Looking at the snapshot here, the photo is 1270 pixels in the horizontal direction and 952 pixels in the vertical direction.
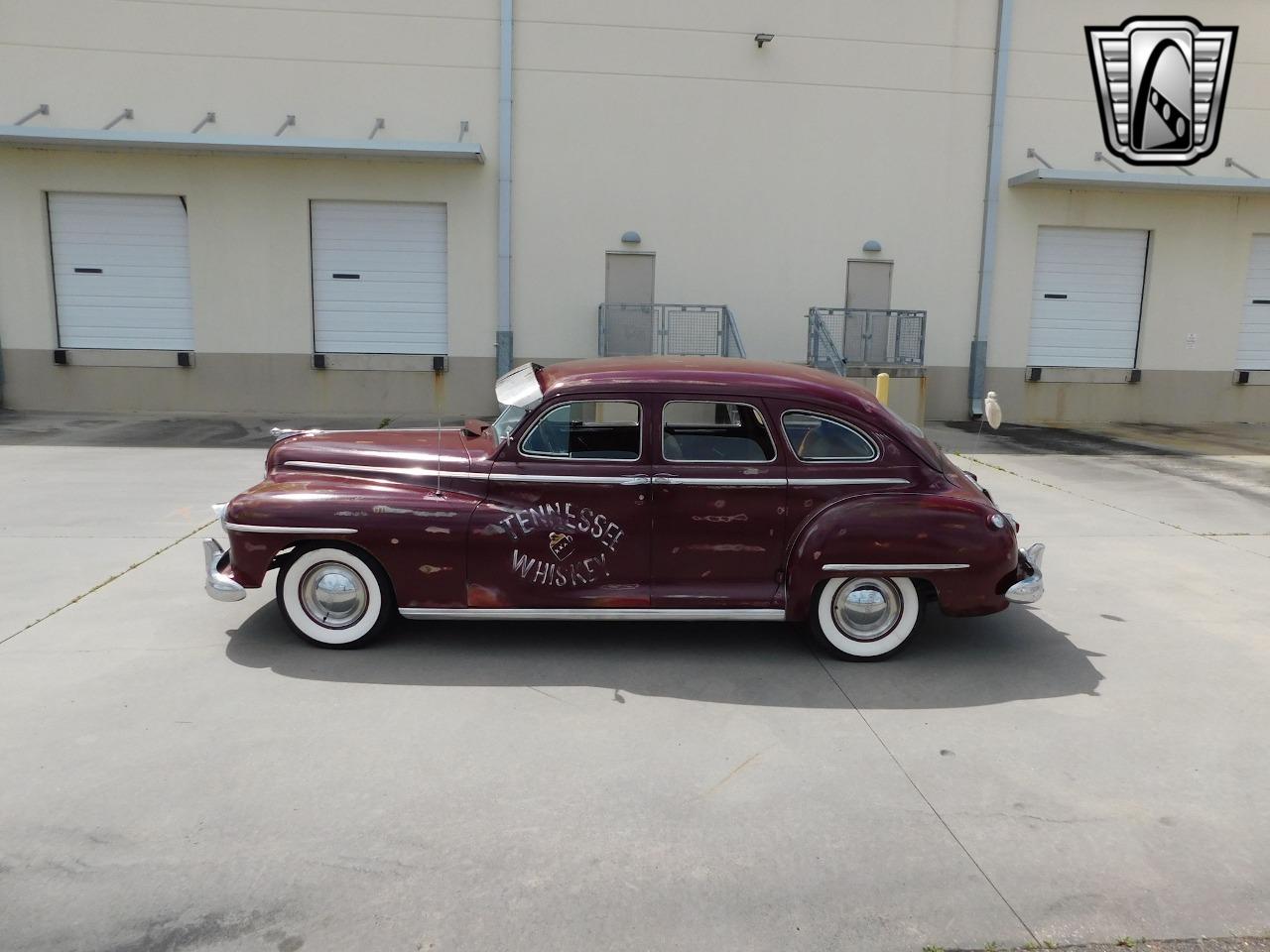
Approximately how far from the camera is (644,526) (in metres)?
4.91

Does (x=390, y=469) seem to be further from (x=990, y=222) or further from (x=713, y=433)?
(x=990, y=222)

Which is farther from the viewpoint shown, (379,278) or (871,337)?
(379,278)

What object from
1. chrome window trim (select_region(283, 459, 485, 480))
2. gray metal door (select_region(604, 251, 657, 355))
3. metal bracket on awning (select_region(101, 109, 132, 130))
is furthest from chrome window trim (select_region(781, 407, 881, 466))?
metal bracket on awning (select_region(101, 109, 132, 130))

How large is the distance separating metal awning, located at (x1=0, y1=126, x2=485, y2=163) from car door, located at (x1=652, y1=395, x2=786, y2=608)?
11.3 m

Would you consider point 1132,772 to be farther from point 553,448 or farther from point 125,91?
point 125,91

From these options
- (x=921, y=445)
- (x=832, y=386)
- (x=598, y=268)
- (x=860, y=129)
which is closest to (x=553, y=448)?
(x=832, y=386)

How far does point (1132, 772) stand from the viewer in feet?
12.8

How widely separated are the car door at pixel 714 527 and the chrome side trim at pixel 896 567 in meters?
0.29

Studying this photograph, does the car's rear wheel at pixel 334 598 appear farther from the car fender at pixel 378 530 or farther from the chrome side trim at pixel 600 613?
the chrome side trim at pixel 600 613

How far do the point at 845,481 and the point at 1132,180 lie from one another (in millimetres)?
14001

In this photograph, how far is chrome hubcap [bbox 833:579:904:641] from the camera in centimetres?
501

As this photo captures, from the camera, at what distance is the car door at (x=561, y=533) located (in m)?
4.87

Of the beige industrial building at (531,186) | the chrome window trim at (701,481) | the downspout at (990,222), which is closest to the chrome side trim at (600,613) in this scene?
the chrome window trim at (701,481)

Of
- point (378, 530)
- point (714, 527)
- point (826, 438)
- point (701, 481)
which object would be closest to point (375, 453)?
point (378, 530)
